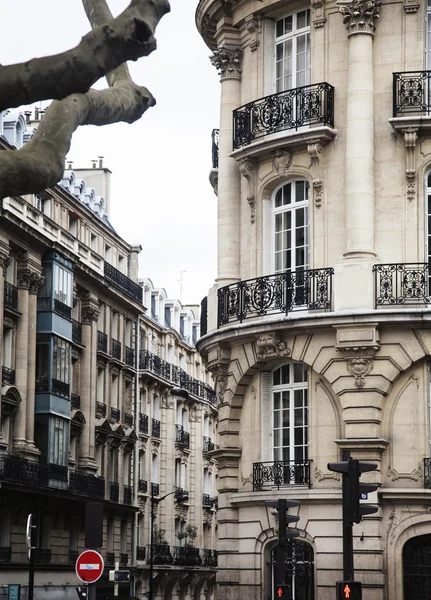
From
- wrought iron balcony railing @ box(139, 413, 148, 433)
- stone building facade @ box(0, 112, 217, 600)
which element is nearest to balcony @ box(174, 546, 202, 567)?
stone building facade @ box(0, 112, 217, 600)

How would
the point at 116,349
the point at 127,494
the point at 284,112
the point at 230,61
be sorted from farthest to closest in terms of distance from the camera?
the point at 127,494
the point at 116,349
the point at 230,61
the point at 284,112

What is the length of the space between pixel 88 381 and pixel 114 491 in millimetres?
8329

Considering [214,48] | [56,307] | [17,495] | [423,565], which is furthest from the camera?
[56,307]

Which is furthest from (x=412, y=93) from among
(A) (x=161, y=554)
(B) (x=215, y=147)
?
(A) (x=161, y=554)

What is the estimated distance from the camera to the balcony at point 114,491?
245 ft

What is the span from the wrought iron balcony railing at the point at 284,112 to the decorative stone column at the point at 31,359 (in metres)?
28.5

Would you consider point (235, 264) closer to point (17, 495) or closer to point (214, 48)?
point (214, 48)

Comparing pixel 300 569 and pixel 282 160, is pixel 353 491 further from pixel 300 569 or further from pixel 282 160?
pixel 282 160

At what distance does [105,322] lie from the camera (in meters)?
75.0

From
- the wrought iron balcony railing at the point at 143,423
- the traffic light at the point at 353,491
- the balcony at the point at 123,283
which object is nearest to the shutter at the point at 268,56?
the traffic light at the point at 353,491

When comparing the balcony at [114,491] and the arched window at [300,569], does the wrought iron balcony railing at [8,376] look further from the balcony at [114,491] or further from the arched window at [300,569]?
the arched window at [300,569]

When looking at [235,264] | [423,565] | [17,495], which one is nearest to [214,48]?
[235,264]

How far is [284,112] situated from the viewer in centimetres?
3297

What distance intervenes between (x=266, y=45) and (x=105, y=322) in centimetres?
4179
